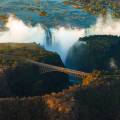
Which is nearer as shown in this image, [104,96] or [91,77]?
[104,96]

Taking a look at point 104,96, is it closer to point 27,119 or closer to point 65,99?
point 65,99

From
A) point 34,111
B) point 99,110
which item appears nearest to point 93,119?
point 99,110

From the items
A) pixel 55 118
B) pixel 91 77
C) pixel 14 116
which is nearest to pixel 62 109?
pixel 55 118

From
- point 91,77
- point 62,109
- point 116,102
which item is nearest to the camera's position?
point 62,109

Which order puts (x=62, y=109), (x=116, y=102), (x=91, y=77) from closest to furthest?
(x=62, y=109)
(x=116, y=102)
(x=91, y=77)

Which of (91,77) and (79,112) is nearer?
(79,112)

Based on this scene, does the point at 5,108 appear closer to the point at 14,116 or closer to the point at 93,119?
the point at 14,116

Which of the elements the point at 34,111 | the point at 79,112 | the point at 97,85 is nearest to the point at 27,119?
the point at 34,111
